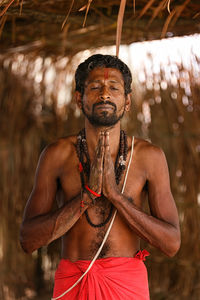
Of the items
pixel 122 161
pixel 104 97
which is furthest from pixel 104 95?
pixel 122 161

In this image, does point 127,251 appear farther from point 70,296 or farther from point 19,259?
point 19,259

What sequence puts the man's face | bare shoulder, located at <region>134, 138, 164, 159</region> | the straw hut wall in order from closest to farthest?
the man's face, bare shoulder, located at <region>134, 138, 164, 159</region>, the straw hut wall

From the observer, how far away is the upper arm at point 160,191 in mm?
2488

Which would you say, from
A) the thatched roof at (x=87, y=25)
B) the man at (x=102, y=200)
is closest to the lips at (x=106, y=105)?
the man at (x=102, y=200)

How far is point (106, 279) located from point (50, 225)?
1.16 ft

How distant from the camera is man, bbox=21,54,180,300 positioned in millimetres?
2307

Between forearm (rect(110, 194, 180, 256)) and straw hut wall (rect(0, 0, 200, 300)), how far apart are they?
177 cm

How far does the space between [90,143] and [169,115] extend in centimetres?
174

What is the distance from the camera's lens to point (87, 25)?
3.84 metres

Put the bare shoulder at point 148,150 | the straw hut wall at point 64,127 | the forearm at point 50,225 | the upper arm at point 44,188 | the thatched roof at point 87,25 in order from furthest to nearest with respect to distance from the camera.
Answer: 1. the straw hut wall at point 64,127
2. the thatched roof at point 87,25
3. the bare shoulder at point 148,150
4. the upper arm at point 44,188
5. the forearm at point 50,225

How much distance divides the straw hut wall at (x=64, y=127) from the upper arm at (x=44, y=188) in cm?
160

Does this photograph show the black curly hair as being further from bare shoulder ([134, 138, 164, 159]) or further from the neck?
bare shoulder ([134, 138, 164, 159])

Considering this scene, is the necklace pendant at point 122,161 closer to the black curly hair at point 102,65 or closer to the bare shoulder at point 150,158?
the bare shoulder at point 150,158

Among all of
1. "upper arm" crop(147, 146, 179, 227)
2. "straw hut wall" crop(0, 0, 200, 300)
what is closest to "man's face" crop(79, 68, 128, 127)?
"upper arm" crop(147, 146, 179, 227)
